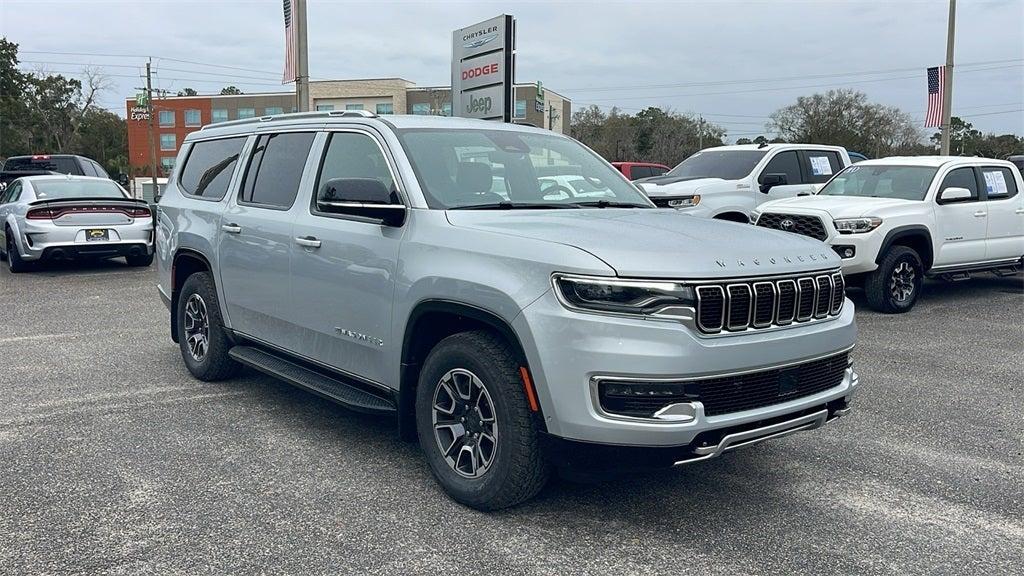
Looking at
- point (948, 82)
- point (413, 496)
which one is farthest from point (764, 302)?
point (948, 82)

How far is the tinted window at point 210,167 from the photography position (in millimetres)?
6172

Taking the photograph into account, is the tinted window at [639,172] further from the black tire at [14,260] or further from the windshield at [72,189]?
the black tire at [14,260]

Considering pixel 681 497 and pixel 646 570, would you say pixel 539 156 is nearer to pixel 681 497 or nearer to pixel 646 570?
pixel 681 497

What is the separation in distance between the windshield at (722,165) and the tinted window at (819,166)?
88 cm

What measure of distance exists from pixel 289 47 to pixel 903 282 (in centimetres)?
1228

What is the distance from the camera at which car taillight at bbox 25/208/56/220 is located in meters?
12.3

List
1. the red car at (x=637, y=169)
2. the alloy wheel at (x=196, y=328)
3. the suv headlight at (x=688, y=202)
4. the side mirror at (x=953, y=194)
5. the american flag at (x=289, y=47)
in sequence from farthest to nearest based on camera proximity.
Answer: the red car at (x=637, y=169), the american flag at (x=289, y=47), the suv headlight at (x=688, y=202), the side mirror at (x=953, y=194), the alloy wheel at (x=196, y=328)

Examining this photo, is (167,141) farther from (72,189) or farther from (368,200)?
(368,200)

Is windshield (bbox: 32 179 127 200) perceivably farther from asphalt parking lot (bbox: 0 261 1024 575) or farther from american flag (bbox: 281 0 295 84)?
asphalt parking lot (bbox: 0 261 1024 575)

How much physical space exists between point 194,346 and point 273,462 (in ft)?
7.31

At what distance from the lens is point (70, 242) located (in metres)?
12.4

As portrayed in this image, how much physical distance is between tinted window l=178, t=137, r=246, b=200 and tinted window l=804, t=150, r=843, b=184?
31.2 ft

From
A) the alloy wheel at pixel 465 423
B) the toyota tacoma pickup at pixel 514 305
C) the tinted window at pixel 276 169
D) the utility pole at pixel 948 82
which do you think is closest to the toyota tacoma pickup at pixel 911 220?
the toyota tacoma pickup at pixel 514 305

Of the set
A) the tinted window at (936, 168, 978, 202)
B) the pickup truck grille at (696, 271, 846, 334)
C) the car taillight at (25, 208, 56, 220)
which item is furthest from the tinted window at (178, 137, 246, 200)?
the tinted window at (936, 168, 978, 202)
